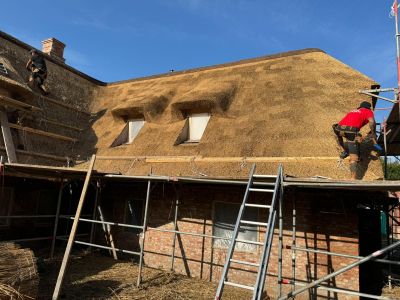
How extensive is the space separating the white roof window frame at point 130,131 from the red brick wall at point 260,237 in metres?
2.75

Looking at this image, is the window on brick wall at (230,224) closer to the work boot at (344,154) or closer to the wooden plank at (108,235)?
the work boot at (344,154)

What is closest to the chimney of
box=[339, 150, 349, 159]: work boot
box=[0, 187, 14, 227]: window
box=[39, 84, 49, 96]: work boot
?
box=[39, 84, 49, 96]: work boot

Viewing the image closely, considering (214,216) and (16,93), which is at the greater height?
(16,93)

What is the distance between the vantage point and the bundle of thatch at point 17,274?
18.5 ft

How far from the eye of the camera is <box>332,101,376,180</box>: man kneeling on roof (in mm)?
6938

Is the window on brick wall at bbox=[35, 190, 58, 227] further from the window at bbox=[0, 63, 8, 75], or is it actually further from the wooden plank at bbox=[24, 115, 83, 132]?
the window at bbox=[0, 63, 8, 75]

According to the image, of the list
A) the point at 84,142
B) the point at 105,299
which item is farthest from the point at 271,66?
the point at 105,299

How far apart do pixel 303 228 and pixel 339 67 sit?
17.6 ft

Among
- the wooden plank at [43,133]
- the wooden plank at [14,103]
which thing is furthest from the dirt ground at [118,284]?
the wooden plank at [14,103]

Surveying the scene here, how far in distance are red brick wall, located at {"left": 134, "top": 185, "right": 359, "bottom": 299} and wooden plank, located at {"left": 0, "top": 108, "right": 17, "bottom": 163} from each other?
153 inches

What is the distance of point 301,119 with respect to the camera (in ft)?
28.9

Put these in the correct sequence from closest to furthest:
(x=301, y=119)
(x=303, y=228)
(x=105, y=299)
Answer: (x=105, y=299) < (x=303, y=228) < (x=301, y=119)

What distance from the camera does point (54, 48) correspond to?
52.0 ft

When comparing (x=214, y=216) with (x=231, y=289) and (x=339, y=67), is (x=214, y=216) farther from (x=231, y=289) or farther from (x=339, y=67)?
(x=339, y=67)
